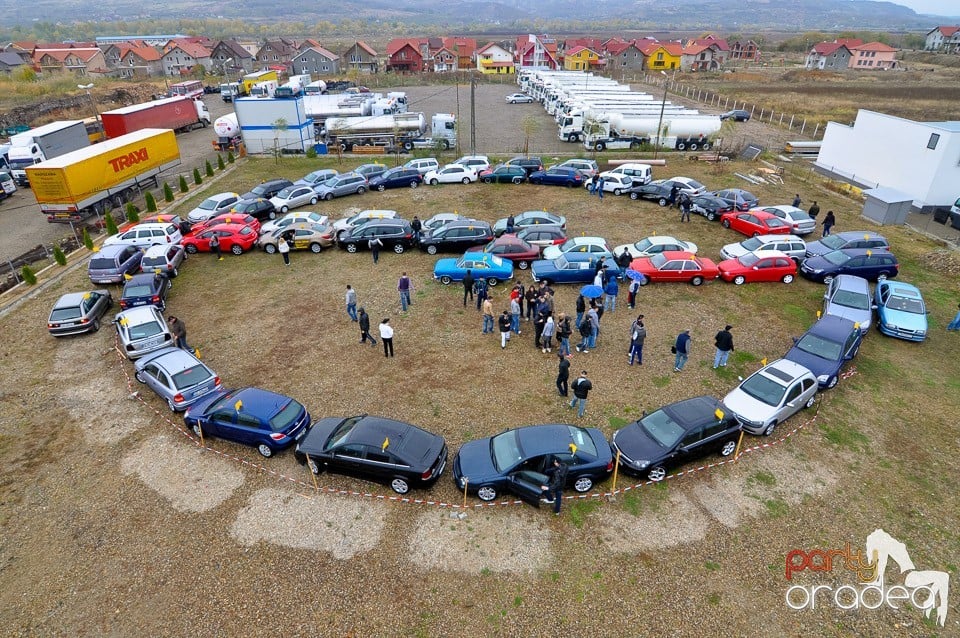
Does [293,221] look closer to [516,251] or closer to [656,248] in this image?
[516,251]

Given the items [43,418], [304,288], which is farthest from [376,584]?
[304,288]

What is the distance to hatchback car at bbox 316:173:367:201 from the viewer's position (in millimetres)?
28627

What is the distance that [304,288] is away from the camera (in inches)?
782

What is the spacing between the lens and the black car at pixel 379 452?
10.6 m

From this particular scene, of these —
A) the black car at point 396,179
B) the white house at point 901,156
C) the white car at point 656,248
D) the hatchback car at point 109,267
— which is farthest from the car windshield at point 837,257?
the hatchback car at point 109,267

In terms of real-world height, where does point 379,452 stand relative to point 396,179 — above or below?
below

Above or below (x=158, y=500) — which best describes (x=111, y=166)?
above

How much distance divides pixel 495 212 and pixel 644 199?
8707 mm

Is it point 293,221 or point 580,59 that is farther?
point 580,59

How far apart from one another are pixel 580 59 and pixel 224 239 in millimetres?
84240

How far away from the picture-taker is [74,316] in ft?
54.8

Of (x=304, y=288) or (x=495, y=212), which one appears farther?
(x=495, y=212)

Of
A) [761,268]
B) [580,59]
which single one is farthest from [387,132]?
[580,59]

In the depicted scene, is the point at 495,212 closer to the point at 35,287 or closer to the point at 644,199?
the point at 644,199
